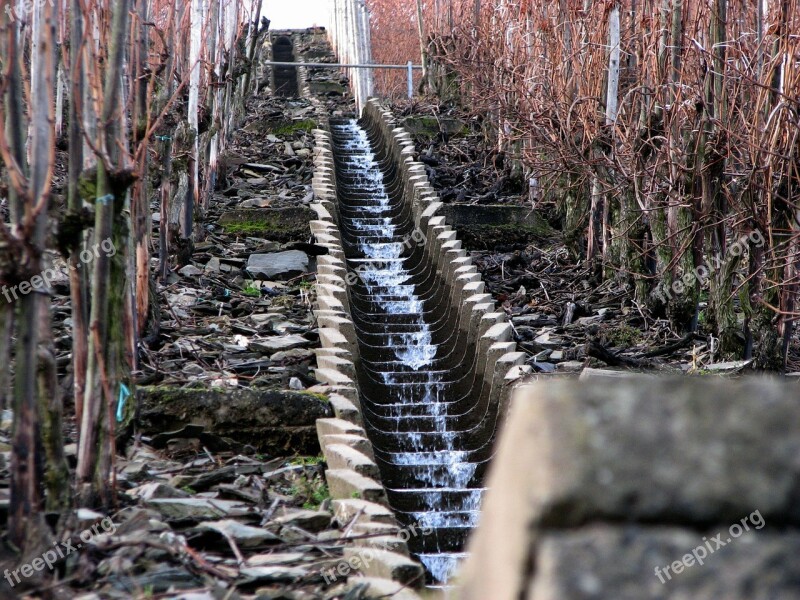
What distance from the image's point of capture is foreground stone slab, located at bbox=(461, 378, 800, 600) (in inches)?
60.7

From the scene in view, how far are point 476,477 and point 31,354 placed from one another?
185 inches

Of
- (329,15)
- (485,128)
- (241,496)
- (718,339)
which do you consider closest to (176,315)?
(241,496)

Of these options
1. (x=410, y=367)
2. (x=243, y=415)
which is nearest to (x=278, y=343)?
(x=410, y=367)

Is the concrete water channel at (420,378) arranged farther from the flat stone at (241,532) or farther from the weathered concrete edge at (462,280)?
the flat stone at (241,532)

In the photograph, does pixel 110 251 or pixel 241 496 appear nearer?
pixel 110 251

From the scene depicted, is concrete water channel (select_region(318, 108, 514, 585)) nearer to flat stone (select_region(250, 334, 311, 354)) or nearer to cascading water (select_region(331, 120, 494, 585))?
cascading water (select_region(331, 120, 494, 585))

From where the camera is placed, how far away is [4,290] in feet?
11.7

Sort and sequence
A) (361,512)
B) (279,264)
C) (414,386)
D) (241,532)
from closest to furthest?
1. (241,532)
2. (361,512)
3. (414,386)
4. (279,264)

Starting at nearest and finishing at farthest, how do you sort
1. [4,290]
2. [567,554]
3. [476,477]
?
[567,554] < [4,290] < [476,477]

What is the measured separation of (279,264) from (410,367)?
2.16m

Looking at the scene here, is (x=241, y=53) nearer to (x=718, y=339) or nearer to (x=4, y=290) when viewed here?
(x=718, y=339)

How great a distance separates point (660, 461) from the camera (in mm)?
1550

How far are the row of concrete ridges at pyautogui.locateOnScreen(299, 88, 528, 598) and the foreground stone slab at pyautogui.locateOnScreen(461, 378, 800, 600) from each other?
240 cm

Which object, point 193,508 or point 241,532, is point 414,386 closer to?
point 193,508
